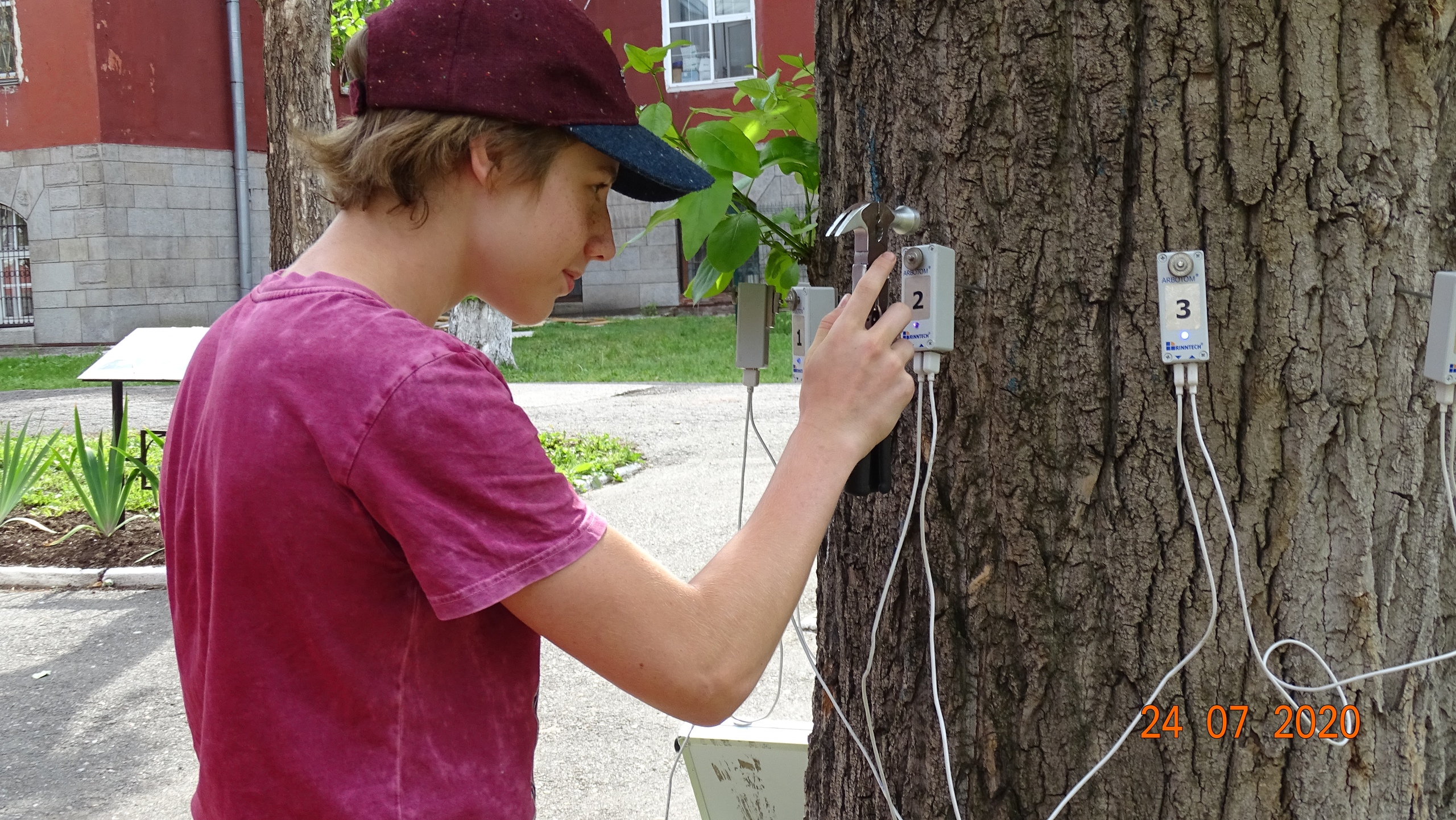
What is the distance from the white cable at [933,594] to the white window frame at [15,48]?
1826cm

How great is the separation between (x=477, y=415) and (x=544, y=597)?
0.17 m

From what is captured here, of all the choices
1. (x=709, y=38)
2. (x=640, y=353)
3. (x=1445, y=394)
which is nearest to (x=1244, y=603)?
(x=1445, y=394)

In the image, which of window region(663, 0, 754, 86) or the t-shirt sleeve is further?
window region(663, 0, 754, 86)

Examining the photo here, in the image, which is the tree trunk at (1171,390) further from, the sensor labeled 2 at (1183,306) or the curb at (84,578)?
the curb at (84,578)

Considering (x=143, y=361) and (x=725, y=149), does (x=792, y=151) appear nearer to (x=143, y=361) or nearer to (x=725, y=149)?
(x=725, y=149)

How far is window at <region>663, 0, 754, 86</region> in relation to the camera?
715 inches

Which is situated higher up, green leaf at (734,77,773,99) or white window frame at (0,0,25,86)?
white window frame at (0,0,25,86)

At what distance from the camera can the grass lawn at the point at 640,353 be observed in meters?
12.3

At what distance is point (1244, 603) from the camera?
135 centimetres

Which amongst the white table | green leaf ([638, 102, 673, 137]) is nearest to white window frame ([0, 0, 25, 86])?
the white table

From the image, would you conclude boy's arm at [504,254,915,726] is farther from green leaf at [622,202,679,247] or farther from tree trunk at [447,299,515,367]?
tree trunk at [447,299,515,367]

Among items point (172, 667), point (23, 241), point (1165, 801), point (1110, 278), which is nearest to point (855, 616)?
point (1165, 801)

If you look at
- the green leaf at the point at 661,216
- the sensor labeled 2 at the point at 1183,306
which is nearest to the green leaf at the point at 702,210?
the green leaf at the point at 661,216
